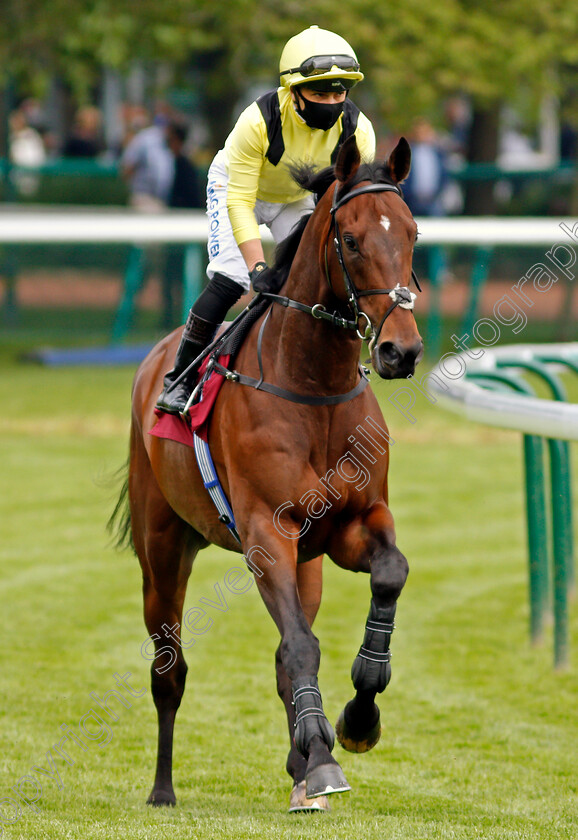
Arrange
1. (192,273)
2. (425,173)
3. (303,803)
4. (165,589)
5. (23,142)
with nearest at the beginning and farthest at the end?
1. (303,803)
2. (165,589)
3. (192,273)
4. (425,173)
5. (23,142)

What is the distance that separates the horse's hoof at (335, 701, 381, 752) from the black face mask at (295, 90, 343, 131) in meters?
1.92

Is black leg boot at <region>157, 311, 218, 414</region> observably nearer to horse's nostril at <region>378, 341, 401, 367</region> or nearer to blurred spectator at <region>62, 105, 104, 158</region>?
horse's nostril at <region>378, 341, 401, 367</region>

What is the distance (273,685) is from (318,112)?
284 cm

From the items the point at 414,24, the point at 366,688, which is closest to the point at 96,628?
the point at 366,688

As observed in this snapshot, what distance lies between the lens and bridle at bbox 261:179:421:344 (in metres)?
3.62

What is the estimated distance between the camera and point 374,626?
12.9 ft

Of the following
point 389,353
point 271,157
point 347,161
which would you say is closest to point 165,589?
point 271,157

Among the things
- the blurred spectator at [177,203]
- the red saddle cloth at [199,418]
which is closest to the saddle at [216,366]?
the red saddle cloth at [199,418]

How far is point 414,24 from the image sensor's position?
14852 mm

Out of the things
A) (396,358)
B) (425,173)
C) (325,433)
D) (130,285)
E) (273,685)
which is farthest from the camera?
(425,173)

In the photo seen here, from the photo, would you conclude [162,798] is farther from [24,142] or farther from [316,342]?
[24,142]

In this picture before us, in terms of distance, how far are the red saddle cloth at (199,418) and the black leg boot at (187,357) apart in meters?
0.05

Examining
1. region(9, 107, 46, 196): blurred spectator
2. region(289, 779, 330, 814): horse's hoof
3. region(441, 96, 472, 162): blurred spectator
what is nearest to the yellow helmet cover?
region(289, 779, 330, 814): horse's hoof

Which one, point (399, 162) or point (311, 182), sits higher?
point (399, 162)
